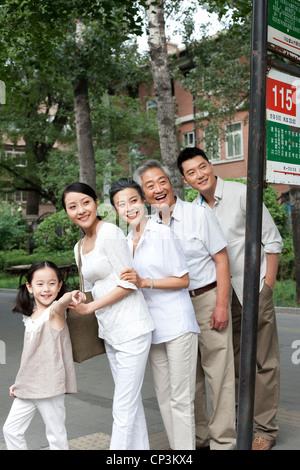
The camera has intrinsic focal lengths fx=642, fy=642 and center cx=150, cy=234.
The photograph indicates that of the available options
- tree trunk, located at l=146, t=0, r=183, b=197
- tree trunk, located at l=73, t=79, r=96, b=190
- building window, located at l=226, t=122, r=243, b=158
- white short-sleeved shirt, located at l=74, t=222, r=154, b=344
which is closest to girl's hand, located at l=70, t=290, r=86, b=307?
white short-sleeved shirt, located at l=74, t=222, r=154, b=344

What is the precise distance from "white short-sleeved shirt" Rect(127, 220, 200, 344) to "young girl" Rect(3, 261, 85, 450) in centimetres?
52

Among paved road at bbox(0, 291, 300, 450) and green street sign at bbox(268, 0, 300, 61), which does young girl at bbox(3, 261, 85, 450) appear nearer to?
paved road at bbox(0, 291, 300, 450)

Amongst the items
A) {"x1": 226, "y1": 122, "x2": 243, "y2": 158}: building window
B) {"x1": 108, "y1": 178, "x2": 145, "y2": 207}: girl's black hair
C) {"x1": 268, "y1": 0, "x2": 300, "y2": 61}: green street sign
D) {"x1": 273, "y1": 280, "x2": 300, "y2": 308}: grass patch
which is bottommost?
{"x1": 273, "y1": 280, "x2": 300, "y2": 308}: grass patch

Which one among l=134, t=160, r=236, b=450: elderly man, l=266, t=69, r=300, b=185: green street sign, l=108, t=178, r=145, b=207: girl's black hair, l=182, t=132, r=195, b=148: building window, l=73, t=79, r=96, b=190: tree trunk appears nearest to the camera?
l=266, t=69, r=300, b=185: green street sign

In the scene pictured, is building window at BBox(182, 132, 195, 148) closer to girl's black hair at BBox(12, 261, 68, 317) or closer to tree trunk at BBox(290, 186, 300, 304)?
tree trunk at BBox(290, 186, 300, 304)

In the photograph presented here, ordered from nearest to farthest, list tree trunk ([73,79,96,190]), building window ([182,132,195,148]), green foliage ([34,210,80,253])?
tree trunk ([73,79,96,190])
green foliage ([34,210,80,253])
building window ([182,132,195,148])

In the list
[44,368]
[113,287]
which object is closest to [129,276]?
[113,287]

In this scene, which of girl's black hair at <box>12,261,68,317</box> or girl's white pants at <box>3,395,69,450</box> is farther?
girl's black hair at <box>12,261,68,317</box>

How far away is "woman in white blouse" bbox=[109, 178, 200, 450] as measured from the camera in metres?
3.71

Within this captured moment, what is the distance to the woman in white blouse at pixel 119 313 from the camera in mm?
3545

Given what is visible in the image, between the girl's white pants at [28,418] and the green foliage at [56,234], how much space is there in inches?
831

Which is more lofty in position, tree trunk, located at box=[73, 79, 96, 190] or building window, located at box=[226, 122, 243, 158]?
building window, located at box=[226, 122, 243, 158]

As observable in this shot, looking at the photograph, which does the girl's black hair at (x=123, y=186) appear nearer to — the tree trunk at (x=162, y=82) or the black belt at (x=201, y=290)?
the black belt at (x=201, y=290)
